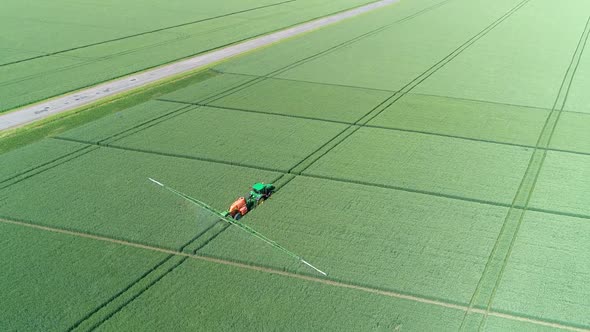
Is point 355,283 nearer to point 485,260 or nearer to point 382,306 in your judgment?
point 382,306

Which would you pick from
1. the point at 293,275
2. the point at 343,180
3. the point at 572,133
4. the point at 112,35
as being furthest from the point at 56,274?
the point at 112,35

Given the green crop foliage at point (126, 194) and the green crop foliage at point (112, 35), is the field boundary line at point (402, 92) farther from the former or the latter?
the green crop foliage at point (112, 35)

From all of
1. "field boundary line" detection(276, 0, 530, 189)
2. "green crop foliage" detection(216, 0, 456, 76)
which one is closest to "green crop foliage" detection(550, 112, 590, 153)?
"field boundary line" detection(276, 0, 530, 189)

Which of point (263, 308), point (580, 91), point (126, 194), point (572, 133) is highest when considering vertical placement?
point (126, 194)

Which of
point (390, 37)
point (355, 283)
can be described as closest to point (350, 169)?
point (355, 283)

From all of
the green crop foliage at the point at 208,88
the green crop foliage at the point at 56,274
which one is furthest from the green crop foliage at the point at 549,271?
the green crop foliage at the point at 208,88

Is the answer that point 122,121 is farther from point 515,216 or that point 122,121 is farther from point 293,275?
point 515,216

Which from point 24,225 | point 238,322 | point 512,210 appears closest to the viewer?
point 238,322
